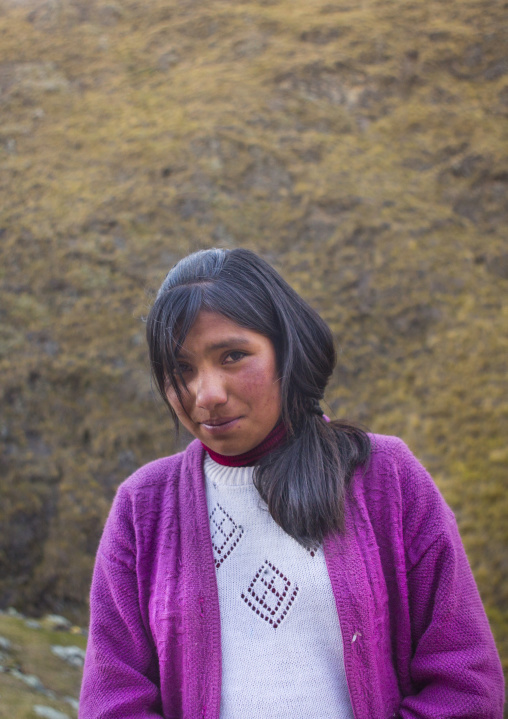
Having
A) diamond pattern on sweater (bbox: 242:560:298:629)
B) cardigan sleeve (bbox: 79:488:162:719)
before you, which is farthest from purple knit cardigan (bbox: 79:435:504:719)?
diamond pattern on sweater (bbox: 242:560:298:629)

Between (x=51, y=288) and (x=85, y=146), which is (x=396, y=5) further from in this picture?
(x=51, y=288)

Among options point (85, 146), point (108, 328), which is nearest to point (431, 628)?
point (108, 328)

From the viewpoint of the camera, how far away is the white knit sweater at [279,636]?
133 cm

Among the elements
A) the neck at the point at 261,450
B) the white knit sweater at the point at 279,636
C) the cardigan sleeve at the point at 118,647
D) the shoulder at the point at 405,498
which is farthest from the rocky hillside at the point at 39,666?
the shoulder at the point at 405,498

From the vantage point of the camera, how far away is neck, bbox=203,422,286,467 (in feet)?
4.94

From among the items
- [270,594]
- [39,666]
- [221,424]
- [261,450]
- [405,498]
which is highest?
[221,424]

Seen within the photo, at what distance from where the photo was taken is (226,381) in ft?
4.50

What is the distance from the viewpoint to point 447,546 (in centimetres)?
137

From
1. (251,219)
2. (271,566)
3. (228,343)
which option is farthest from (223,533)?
(251,219)

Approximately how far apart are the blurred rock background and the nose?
9.13 feet

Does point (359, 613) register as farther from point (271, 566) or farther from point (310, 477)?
point (310, 477)

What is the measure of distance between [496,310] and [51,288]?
4389 millimetres

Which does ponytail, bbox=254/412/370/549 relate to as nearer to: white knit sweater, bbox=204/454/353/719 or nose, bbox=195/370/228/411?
white knit sweater, bbox=204/454/353/719

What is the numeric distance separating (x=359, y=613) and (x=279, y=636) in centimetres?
21
